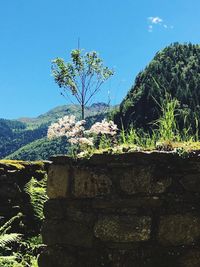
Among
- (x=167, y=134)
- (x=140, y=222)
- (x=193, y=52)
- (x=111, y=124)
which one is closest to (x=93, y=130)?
(x=111, y=124)

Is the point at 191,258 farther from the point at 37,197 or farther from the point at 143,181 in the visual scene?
the point at 37,197

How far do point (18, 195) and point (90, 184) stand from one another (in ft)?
13.4

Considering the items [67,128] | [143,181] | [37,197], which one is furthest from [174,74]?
[143,181]

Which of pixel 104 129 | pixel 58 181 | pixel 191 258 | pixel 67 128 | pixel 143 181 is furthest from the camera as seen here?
pixel 67 128

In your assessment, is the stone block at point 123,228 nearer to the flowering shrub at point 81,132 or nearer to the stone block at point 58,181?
the stone block at point 58,181

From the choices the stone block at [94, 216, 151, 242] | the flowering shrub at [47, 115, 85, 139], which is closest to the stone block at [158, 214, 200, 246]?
the stone block at [94, 216, 151, 242]

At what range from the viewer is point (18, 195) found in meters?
8.59

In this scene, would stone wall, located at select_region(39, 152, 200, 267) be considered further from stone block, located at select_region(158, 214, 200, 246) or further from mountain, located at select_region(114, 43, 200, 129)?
mountain, located at select_region(114, 43, 200, 129)

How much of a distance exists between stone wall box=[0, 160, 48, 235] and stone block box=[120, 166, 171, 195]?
378cm

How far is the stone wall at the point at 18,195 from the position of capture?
8.24 m

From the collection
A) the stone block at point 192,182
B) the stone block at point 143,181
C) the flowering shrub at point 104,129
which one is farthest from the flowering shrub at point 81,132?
the stone block at point 192,182

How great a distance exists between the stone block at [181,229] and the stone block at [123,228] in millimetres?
173

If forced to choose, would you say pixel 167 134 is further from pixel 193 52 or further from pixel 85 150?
pixel 193 52

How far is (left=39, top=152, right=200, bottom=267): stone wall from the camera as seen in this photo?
4.41 metres
